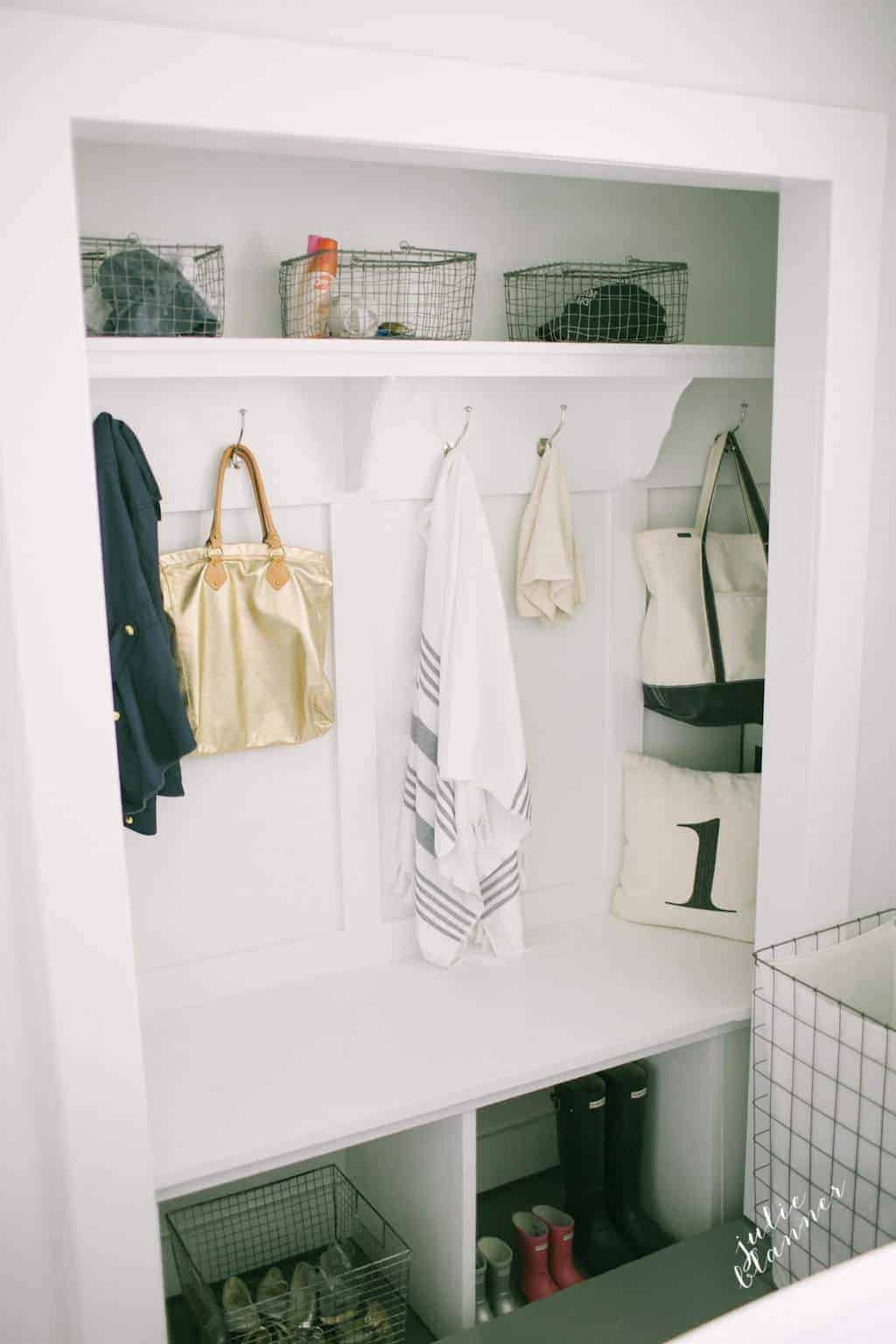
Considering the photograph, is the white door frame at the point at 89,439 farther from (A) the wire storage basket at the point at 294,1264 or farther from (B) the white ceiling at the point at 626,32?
(A) the wire storage basket at the point at 294,1264

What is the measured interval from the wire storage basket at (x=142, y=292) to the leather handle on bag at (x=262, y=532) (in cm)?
28

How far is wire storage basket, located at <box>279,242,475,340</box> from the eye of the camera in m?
2.00

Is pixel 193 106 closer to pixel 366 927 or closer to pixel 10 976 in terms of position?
pixel 10 976

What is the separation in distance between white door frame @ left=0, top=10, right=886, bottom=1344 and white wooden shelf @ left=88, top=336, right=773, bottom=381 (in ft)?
0.75

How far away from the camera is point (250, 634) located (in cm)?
220

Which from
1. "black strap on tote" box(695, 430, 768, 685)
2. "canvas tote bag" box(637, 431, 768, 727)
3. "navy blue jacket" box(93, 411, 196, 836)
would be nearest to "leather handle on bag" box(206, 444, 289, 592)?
"navy blue jacket" box(93, 411, 196, 836)

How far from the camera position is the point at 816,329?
6.58ft

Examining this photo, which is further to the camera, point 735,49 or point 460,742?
point 460,742

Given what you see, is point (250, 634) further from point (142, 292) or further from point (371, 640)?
point (142, 292)

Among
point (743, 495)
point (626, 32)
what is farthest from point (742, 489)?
point (626, 32)

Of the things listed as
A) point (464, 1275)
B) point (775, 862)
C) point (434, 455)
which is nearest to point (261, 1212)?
point (464, 1275)

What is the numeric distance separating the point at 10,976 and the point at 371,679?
95cm
